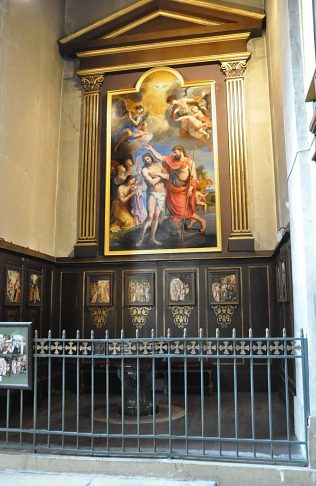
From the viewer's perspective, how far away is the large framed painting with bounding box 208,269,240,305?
9125 mm

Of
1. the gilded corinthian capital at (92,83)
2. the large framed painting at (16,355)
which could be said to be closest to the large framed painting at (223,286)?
the large framed painting at (16,355)

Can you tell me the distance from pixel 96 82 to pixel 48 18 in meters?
1.61

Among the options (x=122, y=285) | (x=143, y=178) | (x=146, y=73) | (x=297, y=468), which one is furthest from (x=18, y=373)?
(x=146, y=73)

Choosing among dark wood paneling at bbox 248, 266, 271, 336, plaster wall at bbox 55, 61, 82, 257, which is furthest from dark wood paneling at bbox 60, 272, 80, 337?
dark wood paneling at bbox 248, 266, 271, 336

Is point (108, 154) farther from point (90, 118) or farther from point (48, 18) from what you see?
point (48, 18)

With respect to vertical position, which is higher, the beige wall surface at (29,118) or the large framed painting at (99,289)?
the beige wall surface at (29,118)

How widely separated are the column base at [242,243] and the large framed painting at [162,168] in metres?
0.26

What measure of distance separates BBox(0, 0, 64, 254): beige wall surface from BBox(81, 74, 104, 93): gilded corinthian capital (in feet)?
1.96

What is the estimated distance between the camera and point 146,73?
→ 1019 centimetres

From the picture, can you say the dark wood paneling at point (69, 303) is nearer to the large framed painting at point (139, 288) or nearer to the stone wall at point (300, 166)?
the large framed painting at point (139, 288)

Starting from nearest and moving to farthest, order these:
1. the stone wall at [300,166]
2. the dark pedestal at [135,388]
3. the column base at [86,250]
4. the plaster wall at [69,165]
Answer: the stone wall at [300,166] → the dark pedestal at [135,388] → the column base at [86,250] → the plaster wall at [69,165]

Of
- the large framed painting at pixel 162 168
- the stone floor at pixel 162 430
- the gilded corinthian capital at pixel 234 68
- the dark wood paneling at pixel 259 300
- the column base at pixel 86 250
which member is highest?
the gilded corinthian capital at pixel 234 68

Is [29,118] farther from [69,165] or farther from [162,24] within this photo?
[162,24]

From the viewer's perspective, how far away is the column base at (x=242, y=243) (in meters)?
9.22
